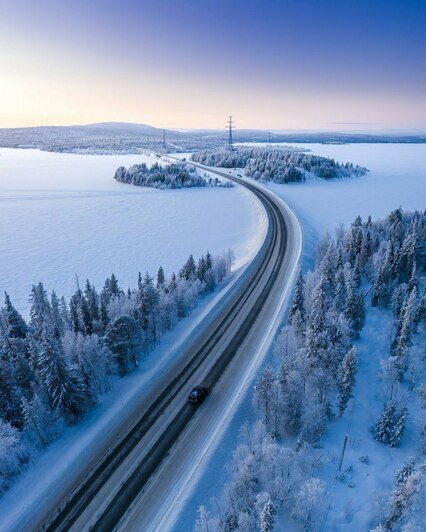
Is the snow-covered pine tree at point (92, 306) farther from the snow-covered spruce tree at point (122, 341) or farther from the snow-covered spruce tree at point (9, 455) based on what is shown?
the snow-covered spruce tree at point (9, 455)

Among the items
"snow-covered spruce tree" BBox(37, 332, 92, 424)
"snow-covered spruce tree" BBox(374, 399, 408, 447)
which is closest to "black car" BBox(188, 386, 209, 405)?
"snow-covered spruce tree" BBox(37, 332, 92, 424)

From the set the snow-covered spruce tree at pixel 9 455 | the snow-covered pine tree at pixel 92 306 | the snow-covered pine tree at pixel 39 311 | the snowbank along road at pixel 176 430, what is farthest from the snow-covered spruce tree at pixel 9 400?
the snow-covered pine tree at pixel 92 306

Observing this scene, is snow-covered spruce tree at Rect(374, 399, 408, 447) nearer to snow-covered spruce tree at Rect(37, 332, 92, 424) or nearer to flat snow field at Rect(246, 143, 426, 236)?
snow-covered spruce tree at Rect(37, 332, 92, 424)

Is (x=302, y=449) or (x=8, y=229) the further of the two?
(x=8, y=229)

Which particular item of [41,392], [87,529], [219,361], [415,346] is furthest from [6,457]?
[415,346]

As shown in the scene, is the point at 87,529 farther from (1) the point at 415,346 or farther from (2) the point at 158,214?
(2) the point at 158,214

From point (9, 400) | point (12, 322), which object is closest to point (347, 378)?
point (9, 400)
